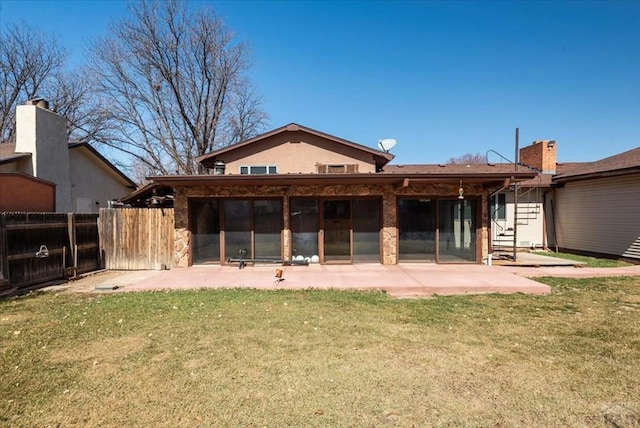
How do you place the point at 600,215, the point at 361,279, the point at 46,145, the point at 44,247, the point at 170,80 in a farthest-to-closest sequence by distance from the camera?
the point at 170,80 < the point at 600,215 < the point at 46,145 < the point at 361,279 < the point at 44,247

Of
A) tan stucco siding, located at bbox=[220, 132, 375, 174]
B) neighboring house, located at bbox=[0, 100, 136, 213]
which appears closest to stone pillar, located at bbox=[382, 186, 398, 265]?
tan stucco siding, located at bbox=[220, 132, 375, 174]

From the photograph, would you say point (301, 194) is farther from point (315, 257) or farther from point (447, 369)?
point (447, 369)

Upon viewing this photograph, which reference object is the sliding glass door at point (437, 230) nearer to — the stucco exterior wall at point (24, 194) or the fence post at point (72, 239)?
the fence post at point (72, 239)

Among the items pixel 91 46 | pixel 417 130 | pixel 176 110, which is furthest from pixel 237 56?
pixel 417 130

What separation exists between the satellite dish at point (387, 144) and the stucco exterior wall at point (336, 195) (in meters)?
3.91

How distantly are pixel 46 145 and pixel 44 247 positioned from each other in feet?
21.8

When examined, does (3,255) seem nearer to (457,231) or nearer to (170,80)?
(457,231)

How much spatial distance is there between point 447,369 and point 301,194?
7497 millimetres

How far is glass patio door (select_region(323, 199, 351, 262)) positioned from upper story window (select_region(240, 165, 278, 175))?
3444 millimetres

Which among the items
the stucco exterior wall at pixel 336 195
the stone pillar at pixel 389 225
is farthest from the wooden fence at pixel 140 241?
the stone pillar at pixel 389 225

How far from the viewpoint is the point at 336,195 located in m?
10.4

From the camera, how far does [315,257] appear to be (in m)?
10.6

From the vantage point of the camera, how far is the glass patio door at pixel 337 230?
10.5 metres

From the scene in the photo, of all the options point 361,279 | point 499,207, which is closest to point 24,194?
point 361,279
